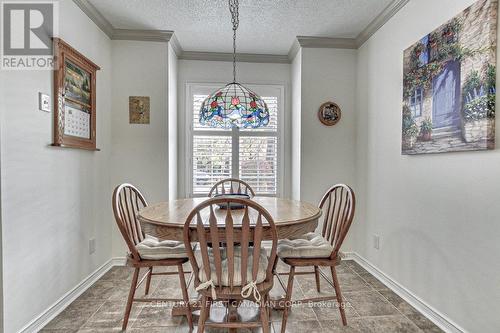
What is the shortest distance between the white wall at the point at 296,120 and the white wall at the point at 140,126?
148 centimetres

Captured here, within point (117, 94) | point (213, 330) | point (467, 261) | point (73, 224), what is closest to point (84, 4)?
point (117, 94)

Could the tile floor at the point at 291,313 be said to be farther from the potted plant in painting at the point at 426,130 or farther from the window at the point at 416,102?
the window at the point at 416,102

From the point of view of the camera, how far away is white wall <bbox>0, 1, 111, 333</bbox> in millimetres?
1536

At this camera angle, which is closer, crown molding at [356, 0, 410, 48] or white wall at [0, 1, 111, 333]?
white wall at [0, 1, 111, 333]

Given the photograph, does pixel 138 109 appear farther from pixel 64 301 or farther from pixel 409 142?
pixel 409 142

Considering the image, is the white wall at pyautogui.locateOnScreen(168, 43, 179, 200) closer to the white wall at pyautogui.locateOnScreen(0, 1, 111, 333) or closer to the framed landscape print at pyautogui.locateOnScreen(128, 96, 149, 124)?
the framed landscape print at pyautogui.locateOnScreen(128, 96, 149, 124)

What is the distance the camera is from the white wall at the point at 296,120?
309 centimetres

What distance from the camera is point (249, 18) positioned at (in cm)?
257

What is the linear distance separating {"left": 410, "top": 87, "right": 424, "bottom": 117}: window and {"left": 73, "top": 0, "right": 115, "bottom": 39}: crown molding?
9.17 feet

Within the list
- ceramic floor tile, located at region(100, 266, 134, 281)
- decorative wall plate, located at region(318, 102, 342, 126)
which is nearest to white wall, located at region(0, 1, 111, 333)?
ceramic floor tile, located at region(100, 266, 134, 281)

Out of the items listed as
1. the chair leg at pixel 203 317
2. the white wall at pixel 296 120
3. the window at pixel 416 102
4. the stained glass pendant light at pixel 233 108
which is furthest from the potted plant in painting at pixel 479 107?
the chair leg at pixel 203 317

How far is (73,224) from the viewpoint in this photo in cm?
220

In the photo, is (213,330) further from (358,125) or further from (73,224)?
(358,125)

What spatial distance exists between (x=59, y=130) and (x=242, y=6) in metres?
1.80
